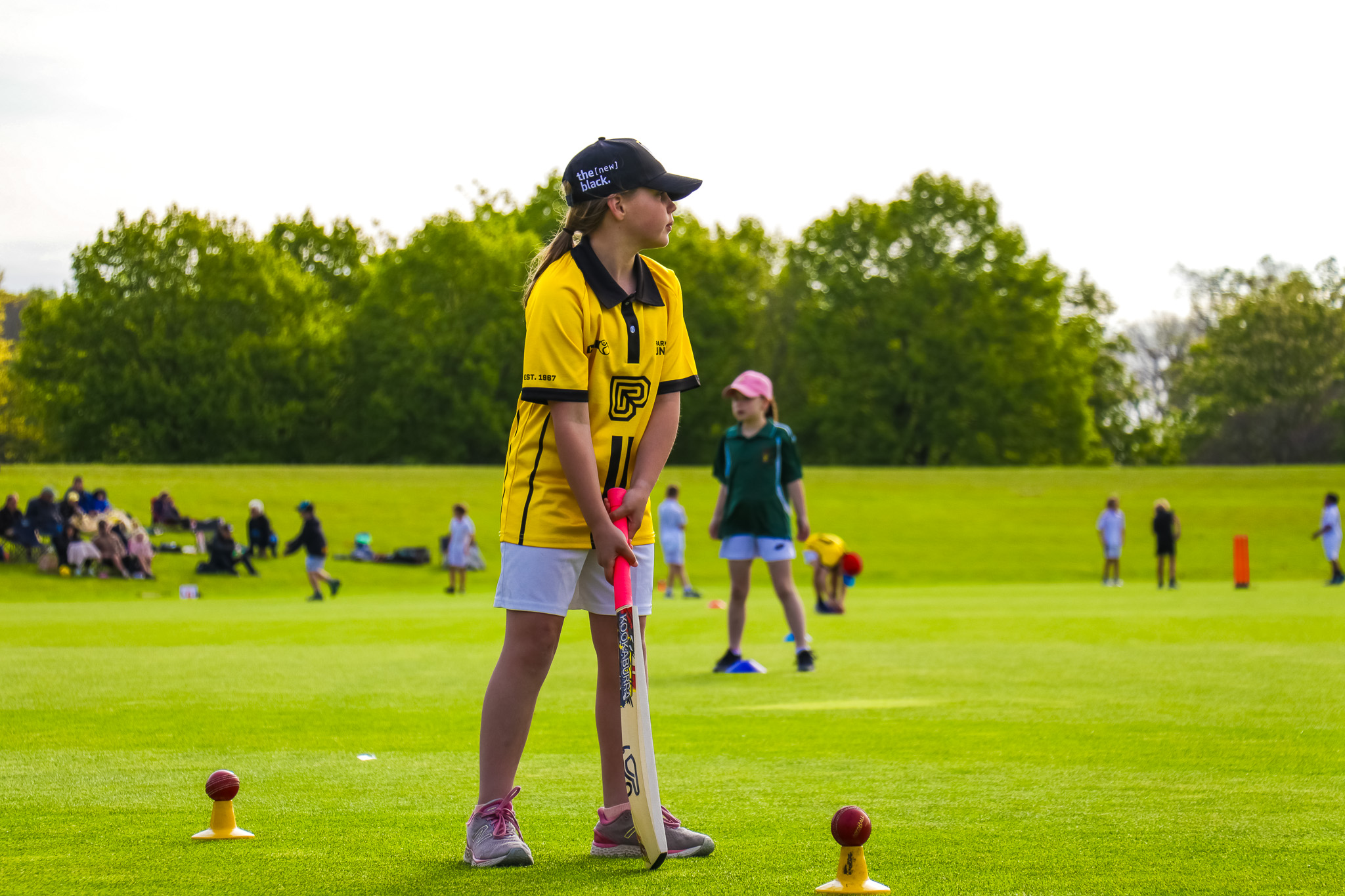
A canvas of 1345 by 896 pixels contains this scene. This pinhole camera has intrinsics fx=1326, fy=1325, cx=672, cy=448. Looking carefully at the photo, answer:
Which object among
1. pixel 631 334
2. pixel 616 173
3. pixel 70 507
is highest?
pixel 616 173

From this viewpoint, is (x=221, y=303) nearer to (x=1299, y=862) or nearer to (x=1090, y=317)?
(x=1090, y=317)

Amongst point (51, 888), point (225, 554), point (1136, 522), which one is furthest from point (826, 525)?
point (51, 888)

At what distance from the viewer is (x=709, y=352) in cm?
6912

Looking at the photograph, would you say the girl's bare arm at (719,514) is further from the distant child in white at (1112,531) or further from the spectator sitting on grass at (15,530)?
the spectator sitting on grass at (15,530)

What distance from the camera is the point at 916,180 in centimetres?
6838

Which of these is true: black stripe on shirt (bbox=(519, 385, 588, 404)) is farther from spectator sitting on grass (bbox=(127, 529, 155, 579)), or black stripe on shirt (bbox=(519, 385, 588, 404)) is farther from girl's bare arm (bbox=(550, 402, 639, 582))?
spectator sitting on grass (bbox=(127, 529, 155, 579))

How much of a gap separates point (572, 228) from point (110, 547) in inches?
1105

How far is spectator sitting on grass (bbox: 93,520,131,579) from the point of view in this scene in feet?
96.9

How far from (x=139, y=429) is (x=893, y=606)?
179 ft

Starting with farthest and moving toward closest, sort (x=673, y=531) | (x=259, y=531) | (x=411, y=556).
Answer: (x=411, y=556) < (x=259, y=531) < (x=673, y=531)

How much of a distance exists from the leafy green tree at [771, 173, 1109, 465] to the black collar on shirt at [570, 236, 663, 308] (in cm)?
6126

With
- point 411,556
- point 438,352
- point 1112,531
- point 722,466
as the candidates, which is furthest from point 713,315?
point 722,466

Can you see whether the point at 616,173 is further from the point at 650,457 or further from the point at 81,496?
the point at 81,496

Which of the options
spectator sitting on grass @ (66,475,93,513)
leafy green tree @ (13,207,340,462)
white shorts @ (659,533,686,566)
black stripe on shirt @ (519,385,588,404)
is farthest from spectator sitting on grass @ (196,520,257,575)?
leafy green tree @ (13,207,340,462)
